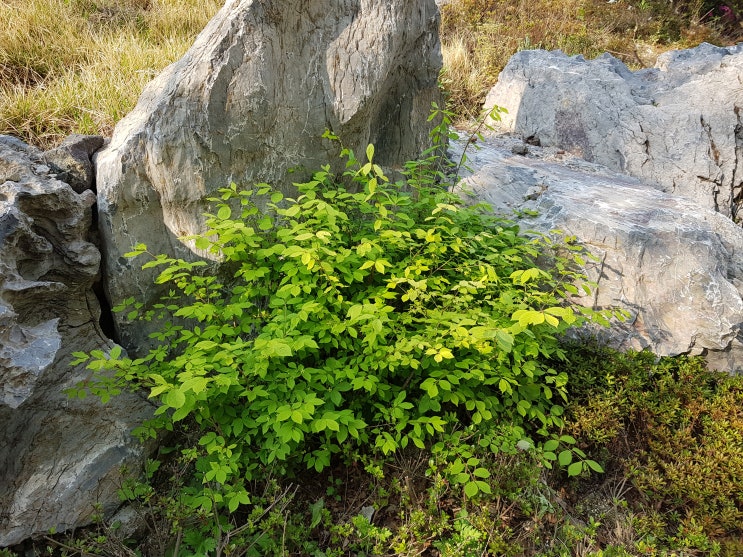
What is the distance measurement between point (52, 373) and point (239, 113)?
1928 millimetres

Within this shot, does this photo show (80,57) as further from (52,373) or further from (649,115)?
(649,115)

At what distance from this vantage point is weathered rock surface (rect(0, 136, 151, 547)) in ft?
8.59

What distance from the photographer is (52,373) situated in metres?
2.90

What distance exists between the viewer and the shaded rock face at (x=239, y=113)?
10.5 ft

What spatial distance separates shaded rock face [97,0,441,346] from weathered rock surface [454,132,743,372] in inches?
65.6

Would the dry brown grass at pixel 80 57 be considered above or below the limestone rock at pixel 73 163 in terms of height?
above

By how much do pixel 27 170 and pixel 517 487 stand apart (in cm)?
326

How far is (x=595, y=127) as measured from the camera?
18.1 ft

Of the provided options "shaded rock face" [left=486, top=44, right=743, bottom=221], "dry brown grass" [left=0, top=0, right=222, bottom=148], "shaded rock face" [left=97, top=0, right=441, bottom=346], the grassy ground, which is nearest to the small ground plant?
"shaded rock face" [left=97, top=0, right=441, bottom=346]

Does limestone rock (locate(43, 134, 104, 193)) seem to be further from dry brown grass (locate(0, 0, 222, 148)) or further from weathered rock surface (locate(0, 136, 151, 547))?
dry brown grass (locate(0, 0, 222, 148))

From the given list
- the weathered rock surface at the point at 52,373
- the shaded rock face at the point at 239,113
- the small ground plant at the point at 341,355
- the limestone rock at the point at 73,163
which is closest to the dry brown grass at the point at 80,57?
the limestone rock at the point at 73,163

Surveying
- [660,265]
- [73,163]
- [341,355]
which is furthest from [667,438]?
[73,163]

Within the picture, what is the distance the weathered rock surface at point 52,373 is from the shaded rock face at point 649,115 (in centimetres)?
482

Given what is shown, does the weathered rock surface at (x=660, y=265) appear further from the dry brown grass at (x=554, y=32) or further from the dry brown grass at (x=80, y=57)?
the dry brown grass at (x=80, y=57)
